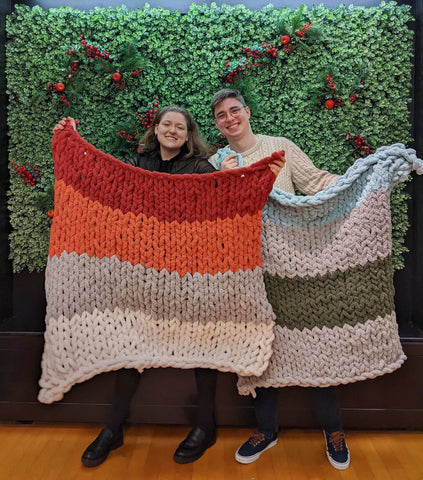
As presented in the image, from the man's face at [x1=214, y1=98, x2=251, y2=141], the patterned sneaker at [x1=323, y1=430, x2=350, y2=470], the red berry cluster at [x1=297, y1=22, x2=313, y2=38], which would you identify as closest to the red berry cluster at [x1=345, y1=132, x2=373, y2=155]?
the red berry cluster at [x1=297, y1=22, x2=313, y2=38]

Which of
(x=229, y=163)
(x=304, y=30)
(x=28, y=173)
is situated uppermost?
(x=304, y=30)

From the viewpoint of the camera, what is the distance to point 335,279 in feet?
5.09

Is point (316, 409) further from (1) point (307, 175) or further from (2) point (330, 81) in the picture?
(2) point (330, 81)

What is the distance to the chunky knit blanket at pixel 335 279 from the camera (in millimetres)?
1516

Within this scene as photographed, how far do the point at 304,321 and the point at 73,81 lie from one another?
6.44ft

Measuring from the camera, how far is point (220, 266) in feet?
4.88

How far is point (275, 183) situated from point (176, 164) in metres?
0.48

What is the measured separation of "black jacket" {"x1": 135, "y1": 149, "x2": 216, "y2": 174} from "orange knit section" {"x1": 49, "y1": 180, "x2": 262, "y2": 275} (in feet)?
0.93

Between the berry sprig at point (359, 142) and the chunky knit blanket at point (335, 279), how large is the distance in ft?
3.37

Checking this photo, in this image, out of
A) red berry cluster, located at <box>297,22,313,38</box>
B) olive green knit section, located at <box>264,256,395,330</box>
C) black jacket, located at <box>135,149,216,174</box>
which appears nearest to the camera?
olive green knit section, located at <box>264,256,395,330</box>

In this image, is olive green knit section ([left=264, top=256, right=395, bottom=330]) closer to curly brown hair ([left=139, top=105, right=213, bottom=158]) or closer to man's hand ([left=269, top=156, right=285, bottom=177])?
man's hand ([left=269, top=156, right=285, bottom=177])

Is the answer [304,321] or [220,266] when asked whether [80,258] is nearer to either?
[220,266]

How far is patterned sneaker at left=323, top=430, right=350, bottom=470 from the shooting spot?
4.85 feet

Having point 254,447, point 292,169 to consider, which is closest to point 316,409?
point 254,447
